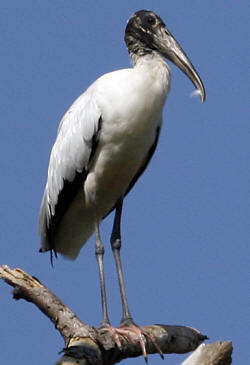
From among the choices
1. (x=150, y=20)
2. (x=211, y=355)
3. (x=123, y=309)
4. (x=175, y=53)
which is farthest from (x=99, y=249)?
(x=211, y=355)

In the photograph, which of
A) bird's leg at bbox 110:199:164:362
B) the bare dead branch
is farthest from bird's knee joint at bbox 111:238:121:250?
the bare dead branch

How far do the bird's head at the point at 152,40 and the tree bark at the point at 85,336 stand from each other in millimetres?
2293

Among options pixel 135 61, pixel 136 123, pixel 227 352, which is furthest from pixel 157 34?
pixel 227 352

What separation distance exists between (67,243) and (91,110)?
1.55 metres

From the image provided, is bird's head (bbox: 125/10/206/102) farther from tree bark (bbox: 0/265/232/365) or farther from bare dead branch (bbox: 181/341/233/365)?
Answer: bare dead branch (bbox: 181/341/233/365)

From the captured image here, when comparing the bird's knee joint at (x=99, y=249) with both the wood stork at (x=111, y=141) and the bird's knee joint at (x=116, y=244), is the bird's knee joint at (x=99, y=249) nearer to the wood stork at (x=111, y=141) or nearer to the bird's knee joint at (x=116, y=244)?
the wood stork at (x=111, y=141)

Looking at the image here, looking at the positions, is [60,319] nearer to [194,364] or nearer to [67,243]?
[194,364]

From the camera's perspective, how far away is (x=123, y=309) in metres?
8.48

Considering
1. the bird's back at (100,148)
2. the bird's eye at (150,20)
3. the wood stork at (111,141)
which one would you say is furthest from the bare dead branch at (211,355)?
the bird's eye at (150,20)

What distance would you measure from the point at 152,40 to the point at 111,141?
1.05m

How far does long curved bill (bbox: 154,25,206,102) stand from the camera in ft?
27.7

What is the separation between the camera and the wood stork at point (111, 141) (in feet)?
27.8

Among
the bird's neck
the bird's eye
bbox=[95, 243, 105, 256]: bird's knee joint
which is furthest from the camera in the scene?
the bird's eye

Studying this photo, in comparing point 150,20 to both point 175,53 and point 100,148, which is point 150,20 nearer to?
point 175,53
